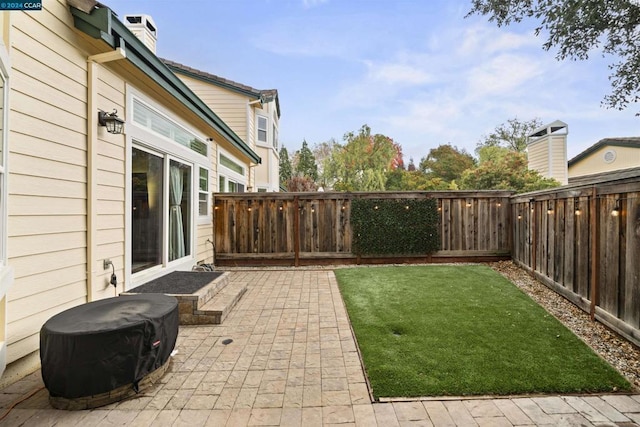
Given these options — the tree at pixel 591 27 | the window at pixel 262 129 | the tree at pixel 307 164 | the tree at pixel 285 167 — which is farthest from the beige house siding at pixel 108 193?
the tree at pixel 285 167

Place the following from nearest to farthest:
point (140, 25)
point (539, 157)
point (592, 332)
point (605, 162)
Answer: point (592, 332), point (140, 25), point (539, 157), point (605, 162)

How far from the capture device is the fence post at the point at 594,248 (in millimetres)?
3562

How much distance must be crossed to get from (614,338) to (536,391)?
1.76m

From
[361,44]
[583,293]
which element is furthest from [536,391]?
[361,44]

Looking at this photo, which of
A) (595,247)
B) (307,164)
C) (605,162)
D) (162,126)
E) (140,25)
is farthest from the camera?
(307,164)

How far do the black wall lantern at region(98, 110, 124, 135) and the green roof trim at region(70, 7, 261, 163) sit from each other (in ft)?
2.37

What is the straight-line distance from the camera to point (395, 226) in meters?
7.14

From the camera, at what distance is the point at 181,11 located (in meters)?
8.73

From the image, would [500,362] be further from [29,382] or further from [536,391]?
[29,382]

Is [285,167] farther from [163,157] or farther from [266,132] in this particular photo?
[163,157]

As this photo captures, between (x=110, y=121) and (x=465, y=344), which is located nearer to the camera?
(x=465, y=344)

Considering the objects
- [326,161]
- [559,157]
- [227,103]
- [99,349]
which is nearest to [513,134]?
[559,157]

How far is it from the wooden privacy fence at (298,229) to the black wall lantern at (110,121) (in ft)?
12.4

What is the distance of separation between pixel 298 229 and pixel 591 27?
240 inches
